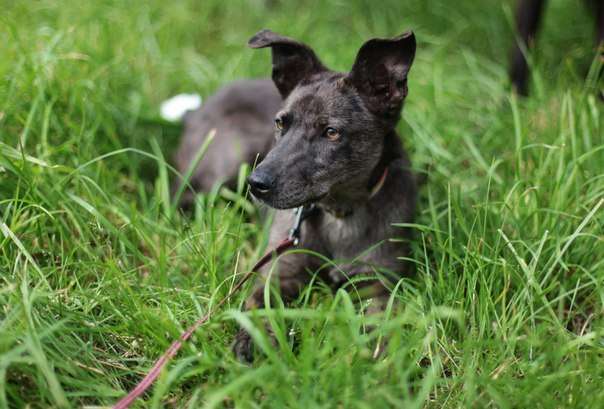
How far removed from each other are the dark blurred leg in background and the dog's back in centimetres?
187

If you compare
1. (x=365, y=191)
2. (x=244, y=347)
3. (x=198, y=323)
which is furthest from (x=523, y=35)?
(x=198, y=323)

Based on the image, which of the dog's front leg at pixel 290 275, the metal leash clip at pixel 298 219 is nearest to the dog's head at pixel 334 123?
the metal leash clip at pixel 298 219

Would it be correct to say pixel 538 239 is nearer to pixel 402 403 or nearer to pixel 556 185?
pixel 556 185

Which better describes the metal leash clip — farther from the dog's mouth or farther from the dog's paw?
the dog's paw

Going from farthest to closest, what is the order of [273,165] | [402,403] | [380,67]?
[380,67]
[273,165]
[402,403]

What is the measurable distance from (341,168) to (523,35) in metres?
2.71

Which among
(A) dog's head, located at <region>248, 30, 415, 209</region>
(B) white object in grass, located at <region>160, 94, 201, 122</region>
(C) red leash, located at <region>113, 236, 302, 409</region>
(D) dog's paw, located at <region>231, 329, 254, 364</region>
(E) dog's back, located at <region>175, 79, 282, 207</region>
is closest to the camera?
(C) red leash, located at <region>113, 236, 302, 409</region>

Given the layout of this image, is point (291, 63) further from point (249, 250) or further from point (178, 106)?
point (178, 106)

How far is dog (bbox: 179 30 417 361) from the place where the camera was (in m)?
2.73

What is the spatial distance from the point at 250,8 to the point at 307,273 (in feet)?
12.9

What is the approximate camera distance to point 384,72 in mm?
2879

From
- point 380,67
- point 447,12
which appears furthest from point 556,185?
point 447,12

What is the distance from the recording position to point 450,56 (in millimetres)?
5488

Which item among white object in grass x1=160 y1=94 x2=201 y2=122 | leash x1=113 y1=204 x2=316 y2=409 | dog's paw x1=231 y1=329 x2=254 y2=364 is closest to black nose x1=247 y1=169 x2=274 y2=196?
leash x1=113 y1=204 x2=316 y2=409
